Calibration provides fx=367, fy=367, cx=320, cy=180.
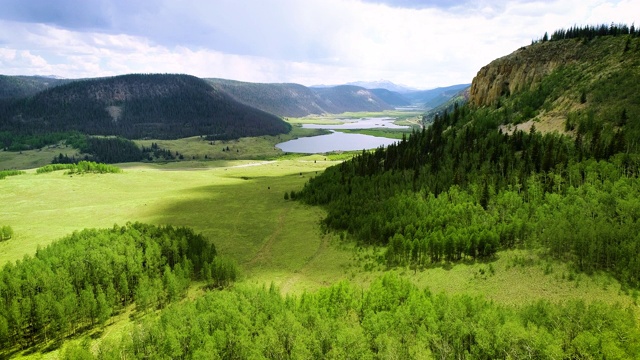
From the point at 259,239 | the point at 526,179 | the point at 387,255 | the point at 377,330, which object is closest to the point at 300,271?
the point at 387,255

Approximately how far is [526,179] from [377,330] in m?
80.2

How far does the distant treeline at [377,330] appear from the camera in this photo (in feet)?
157

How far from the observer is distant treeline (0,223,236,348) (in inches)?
2721

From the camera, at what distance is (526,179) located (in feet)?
363

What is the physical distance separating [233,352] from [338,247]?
52782 millimetres

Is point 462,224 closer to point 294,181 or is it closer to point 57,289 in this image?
point 57,289

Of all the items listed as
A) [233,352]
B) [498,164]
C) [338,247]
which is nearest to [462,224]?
[338,247]

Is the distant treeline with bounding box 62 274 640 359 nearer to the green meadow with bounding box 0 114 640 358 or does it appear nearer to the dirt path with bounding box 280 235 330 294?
the green meadow with bounding box 0 114 640 358

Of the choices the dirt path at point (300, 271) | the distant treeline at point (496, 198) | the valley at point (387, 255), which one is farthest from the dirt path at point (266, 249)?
the distant treeline at point (496, 198)

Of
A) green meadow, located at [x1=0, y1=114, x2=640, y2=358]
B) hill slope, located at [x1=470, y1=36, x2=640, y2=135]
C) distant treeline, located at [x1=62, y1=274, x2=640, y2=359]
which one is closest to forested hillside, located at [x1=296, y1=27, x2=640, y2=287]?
hill slope, located at [x1=470, y1=36, x2=640, y2=135]

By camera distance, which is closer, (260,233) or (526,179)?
(526,179)

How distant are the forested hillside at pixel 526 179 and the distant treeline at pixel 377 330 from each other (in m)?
21.7

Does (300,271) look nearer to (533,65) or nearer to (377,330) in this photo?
(377,330)

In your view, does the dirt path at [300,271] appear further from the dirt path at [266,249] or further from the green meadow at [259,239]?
the dirt path at [266,249]
